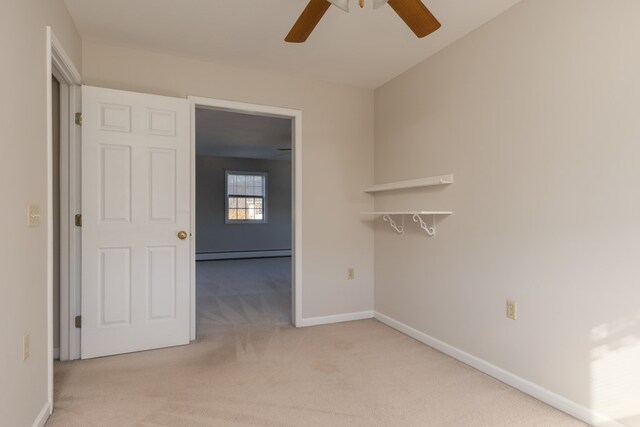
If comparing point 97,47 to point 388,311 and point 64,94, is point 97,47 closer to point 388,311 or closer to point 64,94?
point 64,94

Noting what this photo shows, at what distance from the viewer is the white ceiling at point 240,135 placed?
203 inches

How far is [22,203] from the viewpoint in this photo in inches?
63.2

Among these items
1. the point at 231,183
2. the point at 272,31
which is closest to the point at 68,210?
the point at 272,31

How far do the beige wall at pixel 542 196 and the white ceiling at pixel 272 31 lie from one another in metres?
0.24

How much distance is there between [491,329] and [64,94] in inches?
136

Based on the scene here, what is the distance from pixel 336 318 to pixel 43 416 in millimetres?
2379

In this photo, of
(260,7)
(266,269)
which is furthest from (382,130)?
(266,269)

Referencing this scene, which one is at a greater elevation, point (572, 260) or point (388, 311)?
point (572, 260)

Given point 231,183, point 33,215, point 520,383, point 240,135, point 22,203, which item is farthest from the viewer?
point 231,183

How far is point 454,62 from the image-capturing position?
2713mm

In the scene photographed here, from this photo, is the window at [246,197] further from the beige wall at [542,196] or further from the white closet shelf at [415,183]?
the beige wall at [542,196]

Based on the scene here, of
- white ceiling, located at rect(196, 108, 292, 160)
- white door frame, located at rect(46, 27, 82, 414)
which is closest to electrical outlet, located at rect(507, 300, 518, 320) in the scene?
white door frame, located at rect(46, 27, 82, 414)

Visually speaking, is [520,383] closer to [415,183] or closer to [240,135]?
[415,183]

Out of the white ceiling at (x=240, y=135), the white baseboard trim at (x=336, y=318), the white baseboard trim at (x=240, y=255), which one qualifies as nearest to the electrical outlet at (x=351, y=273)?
the white baseboard trim at (x=336, y=318)
